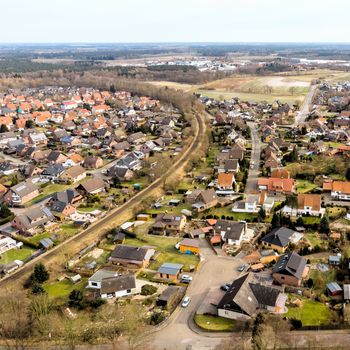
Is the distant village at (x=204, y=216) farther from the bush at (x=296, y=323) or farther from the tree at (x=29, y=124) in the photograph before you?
the tree at (x=29, y=124)

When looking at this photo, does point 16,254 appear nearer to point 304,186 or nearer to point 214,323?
point 214,323

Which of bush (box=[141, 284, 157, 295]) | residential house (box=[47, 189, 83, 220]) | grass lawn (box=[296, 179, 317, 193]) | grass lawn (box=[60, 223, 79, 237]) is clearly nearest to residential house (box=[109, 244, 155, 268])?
bush (box=[141, 284, 157, 295])

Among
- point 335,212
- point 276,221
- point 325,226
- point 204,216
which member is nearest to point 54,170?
point 204,216

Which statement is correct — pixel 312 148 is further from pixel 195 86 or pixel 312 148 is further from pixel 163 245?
pixel 195 86

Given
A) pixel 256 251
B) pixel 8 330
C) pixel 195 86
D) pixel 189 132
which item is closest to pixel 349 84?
pixel 195 86

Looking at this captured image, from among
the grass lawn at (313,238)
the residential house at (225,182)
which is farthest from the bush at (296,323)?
the residential house at (225,182)

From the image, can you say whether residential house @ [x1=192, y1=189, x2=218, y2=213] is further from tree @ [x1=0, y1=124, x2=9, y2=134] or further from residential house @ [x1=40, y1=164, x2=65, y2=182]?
tree @ [x1=0, y1=124, x2=9, y2=134]
